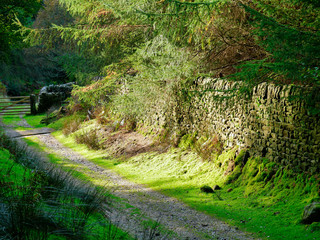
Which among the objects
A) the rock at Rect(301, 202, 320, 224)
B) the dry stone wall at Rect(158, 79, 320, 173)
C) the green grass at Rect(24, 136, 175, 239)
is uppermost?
the dry stone wall at Rect(158, 79, 320, 173)

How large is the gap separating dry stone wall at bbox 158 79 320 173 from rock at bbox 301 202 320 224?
3.08ft

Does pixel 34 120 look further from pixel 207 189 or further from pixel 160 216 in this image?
pixel 160 216

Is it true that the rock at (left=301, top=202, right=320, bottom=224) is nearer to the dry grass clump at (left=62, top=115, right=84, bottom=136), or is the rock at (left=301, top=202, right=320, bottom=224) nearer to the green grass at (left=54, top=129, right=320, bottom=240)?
the green grass at (left=54, top=129, right=320, bottom=240)

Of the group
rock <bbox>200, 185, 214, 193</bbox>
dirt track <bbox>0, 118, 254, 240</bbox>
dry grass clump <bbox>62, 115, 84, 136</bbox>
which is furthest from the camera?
dry grass clump <bbox>62, 115, 84, 136</bbox>

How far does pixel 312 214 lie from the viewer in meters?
5.01

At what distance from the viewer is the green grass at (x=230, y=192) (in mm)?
5418

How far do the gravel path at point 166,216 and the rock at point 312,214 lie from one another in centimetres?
94

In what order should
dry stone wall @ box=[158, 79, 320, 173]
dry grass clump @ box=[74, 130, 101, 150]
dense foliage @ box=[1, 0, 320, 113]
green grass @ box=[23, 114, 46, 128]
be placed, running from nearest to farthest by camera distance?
dense foliage @ box=[1, 0, 320, 113] → dry stone wall @ box=[158, 79, 320, 173] → dry grass clump @ box=[74, 130, 101, 150] → green grass @ box=[23, 114, 46, 128]

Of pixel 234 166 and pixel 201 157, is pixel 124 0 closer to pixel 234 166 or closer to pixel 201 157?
pixel 201 157

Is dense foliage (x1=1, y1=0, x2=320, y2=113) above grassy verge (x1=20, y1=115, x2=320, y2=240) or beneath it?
above

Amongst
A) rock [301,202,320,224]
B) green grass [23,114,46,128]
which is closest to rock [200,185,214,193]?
rock [301,202,320,224]

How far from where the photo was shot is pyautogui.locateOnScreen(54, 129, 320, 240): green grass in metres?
5.42

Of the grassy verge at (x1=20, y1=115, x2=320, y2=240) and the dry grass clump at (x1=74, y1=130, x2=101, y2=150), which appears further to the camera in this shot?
the dry grass clump at (x1=74, y1=130, x2=101, y2=150)

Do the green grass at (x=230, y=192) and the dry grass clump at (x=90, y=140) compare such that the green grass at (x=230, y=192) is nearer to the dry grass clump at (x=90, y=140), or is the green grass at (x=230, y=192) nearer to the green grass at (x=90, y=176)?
the green grass at (x=90, y=176)
